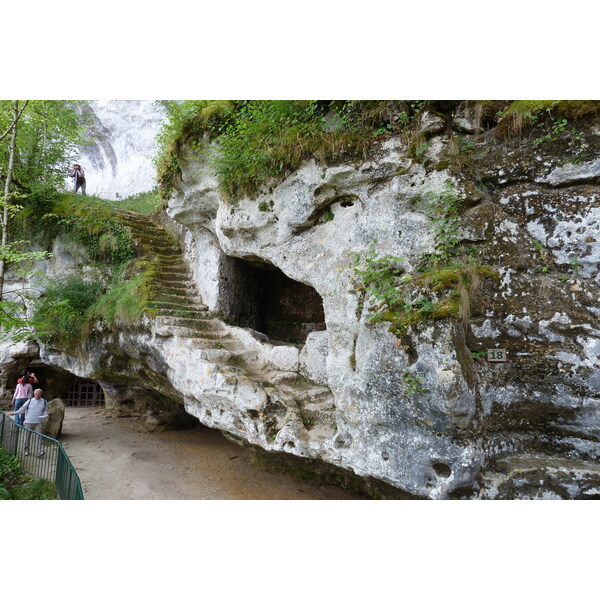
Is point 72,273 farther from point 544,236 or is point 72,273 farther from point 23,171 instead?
point 544,236

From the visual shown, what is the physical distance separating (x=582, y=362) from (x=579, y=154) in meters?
2.26

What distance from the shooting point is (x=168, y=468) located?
7.92 m

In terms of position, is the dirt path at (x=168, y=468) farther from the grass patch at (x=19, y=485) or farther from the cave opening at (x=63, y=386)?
the cave opening at (x=63, y=386)

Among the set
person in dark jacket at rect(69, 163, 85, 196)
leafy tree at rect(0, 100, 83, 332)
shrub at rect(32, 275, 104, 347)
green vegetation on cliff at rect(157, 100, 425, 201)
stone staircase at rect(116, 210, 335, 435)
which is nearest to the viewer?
green vegetation on cliff at rect(157, 100, 425, 201)

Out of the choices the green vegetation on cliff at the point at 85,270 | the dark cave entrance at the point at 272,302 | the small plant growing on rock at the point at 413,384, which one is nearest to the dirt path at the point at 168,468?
the green vegetation on cliff at the point at 85,270

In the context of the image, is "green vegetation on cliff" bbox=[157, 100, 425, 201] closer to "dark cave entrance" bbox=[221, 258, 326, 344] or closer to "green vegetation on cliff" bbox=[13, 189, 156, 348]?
"dark cave entrance" bbox=[221, 258, 326, 344]

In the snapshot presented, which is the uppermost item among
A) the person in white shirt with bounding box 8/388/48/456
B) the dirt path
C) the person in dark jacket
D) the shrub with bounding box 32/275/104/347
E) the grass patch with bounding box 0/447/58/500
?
the person in dark jacket

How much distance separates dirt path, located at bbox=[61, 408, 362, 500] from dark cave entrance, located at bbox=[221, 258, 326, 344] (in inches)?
110

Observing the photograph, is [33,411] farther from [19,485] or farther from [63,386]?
[63,386]

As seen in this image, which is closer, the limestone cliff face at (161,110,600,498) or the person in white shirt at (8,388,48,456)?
the limestone cliff face at (161,110,600,498)

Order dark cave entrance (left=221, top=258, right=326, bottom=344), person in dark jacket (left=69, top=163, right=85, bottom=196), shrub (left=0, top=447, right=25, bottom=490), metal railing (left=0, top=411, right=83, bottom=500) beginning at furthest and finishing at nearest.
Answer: person in dark jacket (left=69, top=163, right=85, bottom=196) < dark cave entrance (left=221, top=258, right=326, bottom=344) < shrub (left=0, top=447, right=25, bottom=490) < metal railing (left=0, top=411, right=83, bottom=500)

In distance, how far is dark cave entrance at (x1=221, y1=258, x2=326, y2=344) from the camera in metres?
9.06

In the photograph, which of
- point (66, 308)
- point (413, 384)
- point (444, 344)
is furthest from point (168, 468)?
point (444, 344)

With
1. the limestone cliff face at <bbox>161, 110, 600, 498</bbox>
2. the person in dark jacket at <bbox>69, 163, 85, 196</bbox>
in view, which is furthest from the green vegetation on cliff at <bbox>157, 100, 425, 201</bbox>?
the person in dark jacket at <bbox>69, 163, 85, 196</bbox>
